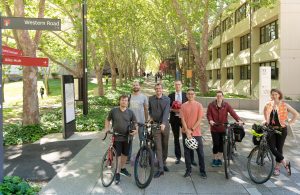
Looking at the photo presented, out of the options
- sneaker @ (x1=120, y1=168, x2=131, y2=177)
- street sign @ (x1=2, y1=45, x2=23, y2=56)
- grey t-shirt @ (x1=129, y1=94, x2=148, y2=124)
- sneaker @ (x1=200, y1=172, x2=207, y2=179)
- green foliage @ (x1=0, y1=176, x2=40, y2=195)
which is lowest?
sneaker @ (x1=200, y1=172, x2=207, y2=179)

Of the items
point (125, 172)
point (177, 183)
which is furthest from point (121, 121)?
point (177, 183)

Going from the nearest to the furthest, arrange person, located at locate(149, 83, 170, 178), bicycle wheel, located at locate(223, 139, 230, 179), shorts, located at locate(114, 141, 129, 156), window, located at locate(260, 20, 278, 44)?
shorts, located at locate(114, 141, 129, 156)
bicycle wheel, located at locate(223, 139, 230, 179)
person, located at locate(149, 83, 170, 178)
window, located at locate(260, 20, 278, 44)

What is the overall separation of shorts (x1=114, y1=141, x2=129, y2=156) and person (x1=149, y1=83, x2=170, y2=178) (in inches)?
27.3

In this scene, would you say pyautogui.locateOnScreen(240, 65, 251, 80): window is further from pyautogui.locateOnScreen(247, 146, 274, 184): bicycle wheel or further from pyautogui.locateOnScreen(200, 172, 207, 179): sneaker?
pyautogui.locateOnScreen(200, 172, 207, 179): sneaker

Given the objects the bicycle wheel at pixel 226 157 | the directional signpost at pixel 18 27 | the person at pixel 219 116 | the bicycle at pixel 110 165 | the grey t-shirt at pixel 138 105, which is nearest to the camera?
the directional signpost at pixel 18 27

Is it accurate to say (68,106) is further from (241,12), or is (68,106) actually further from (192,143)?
(241,12)

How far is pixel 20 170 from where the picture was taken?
28.1ft

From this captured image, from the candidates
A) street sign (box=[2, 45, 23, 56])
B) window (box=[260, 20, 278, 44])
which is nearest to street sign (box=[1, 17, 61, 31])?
street sign (box=[2, 45, 23, 56])

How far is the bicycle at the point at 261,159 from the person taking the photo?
7391mm

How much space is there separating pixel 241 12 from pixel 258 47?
6847 millimetres

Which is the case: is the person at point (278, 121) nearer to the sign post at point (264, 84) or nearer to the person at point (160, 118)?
the person at point (160, 118)

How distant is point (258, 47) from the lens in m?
31.4

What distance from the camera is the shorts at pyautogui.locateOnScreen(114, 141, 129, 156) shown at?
294 inches

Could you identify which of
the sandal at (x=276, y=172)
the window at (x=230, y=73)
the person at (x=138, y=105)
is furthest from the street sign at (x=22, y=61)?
the window at (x=230, y=73)
